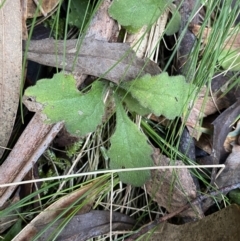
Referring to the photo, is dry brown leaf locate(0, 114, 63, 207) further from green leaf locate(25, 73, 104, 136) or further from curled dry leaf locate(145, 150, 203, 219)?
curled dry leaf locate(145, 150, 203, 219)

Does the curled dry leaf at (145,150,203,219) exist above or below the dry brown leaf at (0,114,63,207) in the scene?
below

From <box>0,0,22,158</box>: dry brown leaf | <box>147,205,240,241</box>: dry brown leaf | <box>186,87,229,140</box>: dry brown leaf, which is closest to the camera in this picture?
<box>0,0,22,158</box>: dry brown leaf

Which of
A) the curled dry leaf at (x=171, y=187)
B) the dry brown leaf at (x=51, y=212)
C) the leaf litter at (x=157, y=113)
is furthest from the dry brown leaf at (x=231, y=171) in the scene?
the dry brown leaf at (x=51, y=212)

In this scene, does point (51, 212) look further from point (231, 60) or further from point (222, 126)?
point (231, 60)

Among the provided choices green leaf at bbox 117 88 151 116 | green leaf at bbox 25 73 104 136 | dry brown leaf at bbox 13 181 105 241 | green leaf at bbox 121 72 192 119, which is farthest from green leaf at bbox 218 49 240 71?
dry brown leaf at bbox 13 181 105 241

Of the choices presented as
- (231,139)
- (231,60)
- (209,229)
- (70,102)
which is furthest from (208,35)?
(209,229)

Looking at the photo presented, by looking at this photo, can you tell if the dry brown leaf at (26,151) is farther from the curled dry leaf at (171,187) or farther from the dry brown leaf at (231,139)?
the dry brown leaf at (231,139)
